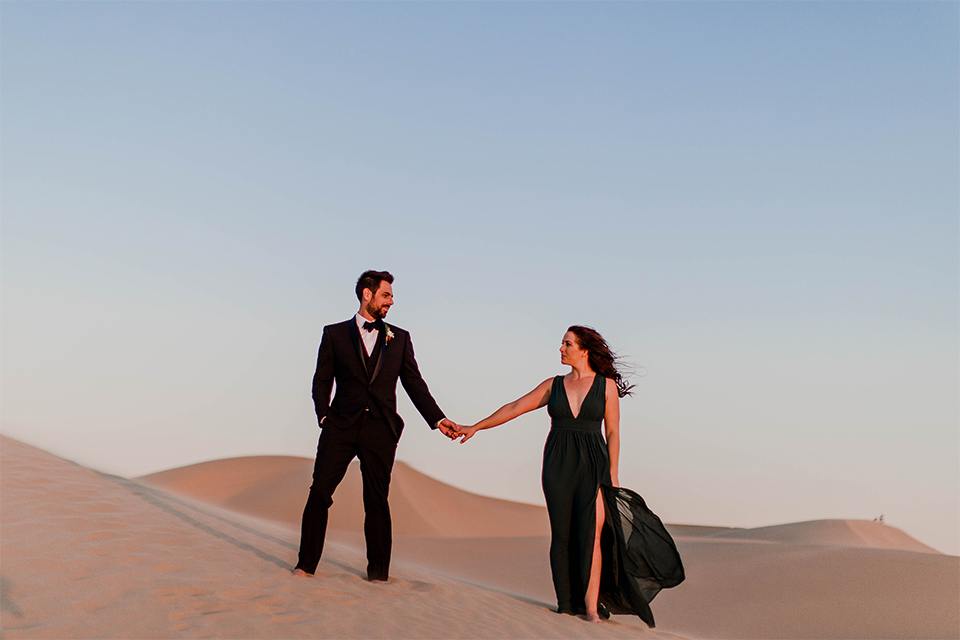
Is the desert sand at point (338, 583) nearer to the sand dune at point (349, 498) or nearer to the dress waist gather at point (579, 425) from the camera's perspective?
the dress waist gather at point (579, 425)

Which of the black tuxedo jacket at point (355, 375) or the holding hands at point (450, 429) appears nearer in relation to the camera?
the black tuxedo jacket at point (355, 375)

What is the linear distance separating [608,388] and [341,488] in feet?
54.4

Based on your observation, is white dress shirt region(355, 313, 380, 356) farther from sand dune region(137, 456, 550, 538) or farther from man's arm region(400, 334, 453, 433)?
sand dune region(137, 456, 550, 538)

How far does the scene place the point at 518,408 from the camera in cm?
693

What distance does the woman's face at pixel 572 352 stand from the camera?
666 cm

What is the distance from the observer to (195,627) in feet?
15.7

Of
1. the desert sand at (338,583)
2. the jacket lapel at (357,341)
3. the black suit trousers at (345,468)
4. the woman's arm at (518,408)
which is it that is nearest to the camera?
the desert sand at (338,583)

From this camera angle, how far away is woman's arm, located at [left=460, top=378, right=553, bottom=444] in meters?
6.89

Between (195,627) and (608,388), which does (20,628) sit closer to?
(195,627)

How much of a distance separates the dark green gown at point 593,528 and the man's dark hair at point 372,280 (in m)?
1.82

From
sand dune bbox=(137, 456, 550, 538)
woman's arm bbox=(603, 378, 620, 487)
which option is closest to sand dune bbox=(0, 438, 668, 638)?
woman's arm bbox=(603, 378, 620, 487)

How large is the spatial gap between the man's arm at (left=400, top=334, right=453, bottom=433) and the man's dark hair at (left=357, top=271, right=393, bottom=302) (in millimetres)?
508

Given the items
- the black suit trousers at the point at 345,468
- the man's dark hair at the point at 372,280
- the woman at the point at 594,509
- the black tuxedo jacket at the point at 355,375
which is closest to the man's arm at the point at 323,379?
the black tuxedo jacket at the point at 355,375

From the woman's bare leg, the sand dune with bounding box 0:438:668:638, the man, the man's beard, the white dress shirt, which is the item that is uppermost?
the man's beard
